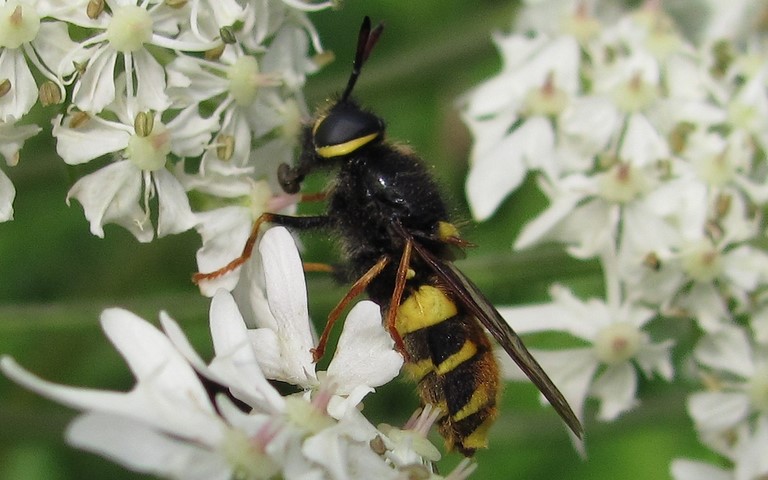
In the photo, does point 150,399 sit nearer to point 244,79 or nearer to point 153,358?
point 153,358

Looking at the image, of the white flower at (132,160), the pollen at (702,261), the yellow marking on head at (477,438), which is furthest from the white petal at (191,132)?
the pollen at (702,261)

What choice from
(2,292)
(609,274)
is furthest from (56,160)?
(609,274)

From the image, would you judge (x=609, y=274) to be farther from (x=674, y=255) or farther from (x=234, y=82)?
(x=234, y=82)

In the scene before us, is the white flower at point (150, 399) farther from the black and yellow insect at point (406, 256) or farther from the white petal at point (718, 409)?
the white petal at point (718, 409)

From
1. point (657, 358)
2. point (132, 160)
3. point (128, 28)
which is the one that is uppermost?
point (128, 28)

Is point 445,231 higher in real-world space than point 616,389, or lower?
higher

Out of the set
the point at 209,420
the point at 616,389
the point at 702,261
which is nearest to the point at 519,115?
the point at 702,261

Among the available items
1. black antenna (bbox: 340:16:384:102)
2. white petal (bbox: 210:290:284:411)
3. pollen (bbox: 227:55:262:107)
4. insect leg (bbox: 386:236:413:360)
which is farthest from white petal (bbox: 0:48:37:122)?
insect leg (bbox: 386:236:413:360)
